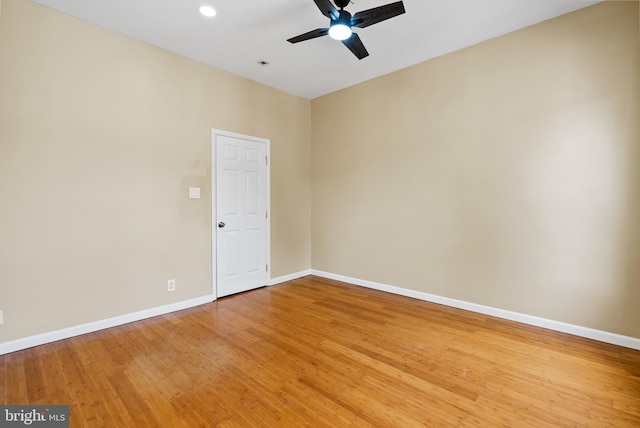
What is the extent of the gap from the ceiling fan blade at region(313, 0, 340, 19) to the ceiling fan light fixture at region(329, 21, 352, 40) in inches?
2.4

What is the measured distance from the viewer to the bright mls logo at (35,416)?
5.42 feet

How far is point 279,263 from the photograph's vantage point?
15.1ft

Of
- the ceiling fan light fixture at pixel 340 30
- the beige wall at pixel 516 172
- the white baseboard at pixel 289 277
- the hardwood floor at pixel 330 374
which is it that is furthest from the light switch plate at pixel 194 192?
the ceiling fan light fixture at pixel 340 30

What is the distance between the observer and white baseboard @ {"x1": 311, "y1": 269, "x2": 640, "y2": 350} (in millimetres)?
2535

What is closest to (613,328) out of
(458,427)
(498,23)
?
(458,427)

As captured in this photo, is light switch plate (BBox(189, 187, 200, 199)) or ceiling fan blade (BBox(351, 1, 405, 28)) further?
light switch plate (BBox(189, 187, 200, 199))

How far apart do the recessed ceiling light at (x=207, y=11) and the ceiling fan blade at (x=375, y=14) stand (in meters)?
1.36

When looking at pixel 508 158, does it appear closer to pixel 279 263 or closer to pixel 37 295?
pixel 279 263

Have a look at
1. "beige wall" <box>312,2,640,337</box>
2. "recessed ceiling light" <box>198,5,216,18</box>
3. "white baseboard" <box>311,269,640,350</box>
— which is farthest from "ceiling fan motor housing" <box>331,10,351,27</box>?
"white baseboard" <box>311,269,640,350</box>

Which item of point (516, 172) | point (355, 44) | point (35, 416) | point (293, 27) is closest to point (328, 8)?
point (355, 44)

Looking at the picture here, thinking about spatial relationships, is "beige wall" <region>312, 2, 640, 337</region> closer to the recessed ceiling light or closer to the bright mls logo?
the recessed ceiling light

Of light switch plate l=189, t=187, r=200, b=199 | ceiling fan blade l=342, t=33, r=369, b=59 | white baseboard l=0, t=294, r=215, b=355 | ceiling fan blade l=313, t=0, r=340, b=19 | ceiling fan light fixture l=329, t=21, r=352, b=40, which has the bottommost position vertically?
white baseboard l=0, t=294, r=215, b=355

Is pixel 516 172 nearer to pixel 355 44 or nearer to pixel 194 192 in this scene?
pixel 355 44

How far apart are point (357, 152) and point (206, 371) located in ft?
11.3
